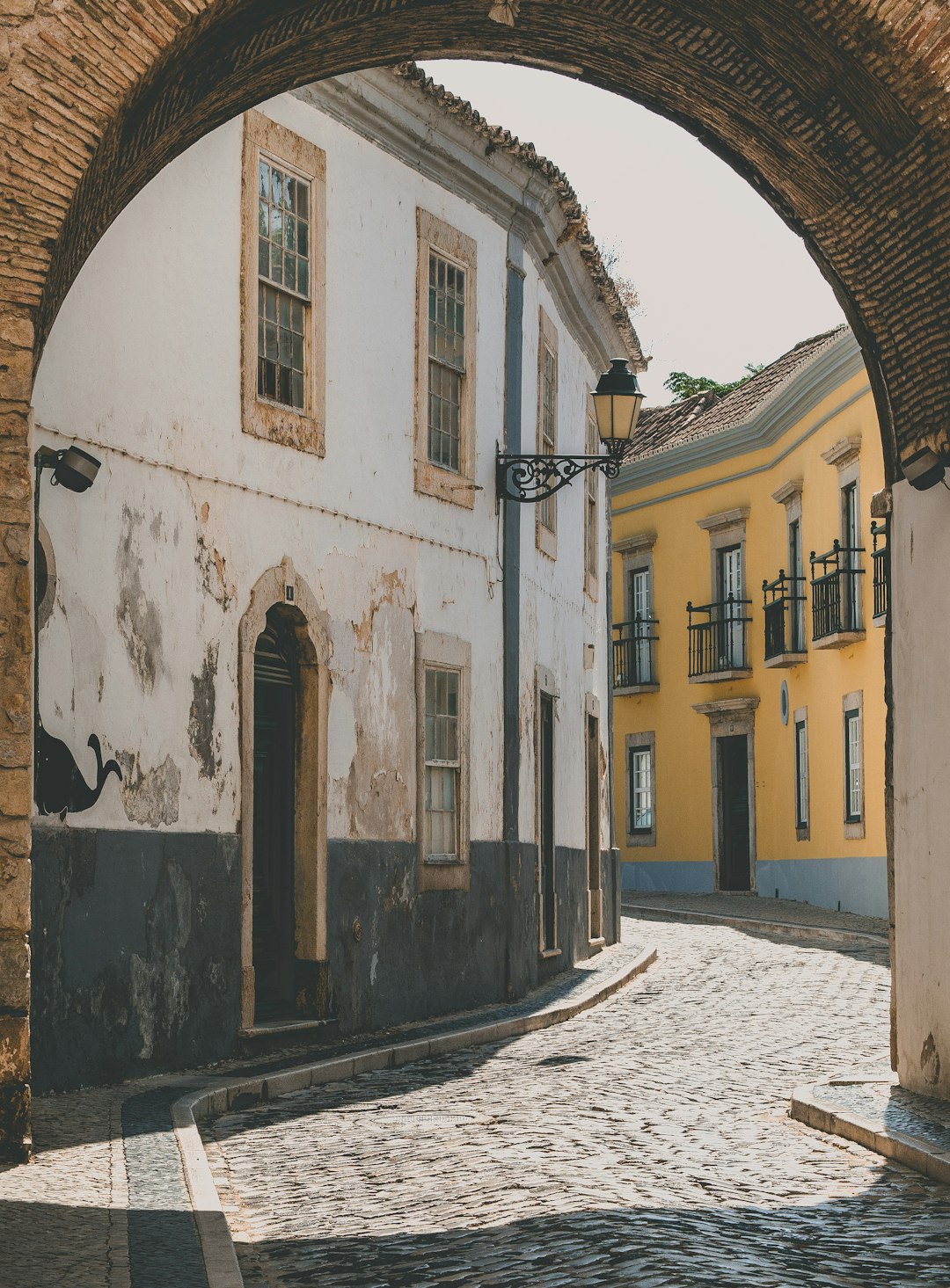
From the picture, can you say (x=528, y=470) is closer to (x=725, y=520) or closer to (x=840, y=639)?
(x=840, y=639)

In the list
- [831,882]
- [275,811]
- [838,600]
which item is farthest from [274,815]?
[831,882]

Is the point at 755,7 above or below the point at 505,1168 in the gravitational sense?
above

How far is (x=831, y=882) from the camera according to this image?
1102 inches

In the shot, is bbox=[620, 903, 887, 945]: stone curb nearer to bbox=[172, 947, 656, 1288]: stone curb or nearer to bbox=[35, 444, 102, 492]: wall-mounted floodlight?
bbox=[172, 947, 656, 1288]: stone curb

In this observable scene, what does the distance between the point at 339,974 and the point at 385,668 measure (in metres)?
2.22

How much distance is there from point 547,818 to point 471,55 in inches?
376

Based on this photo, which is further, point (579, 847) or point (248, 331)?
point (579, 847)

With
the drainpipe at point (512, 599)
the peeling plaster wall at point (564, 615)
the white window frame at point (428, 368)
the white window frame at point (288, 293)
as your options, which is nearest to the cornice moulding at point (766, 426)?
the peeling plaster wall at point (564, 615)

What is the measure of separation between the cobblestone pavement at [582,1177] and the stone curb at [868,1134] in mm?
92

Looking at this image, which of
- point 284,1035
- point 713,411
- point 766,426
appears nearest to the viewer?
point 284,1035

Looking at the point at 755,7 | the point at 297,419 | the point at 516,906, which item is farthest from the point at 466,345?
the point at 755,7

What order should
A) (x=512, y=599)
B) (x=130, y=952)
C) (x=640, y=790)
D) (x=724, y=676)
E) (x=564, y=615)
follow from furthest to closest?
→ 1. (x=640, y=790)
2. (x=724, y=676)
3. (x=564, y=615)
4. (x=512, y=599)
5. (x=130, y=952)

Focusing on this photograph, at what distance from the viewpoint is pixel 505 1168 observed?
7.50 m

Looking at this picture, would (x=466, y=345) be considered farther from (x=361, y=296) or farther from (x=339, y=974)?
(x=339, y=974)
